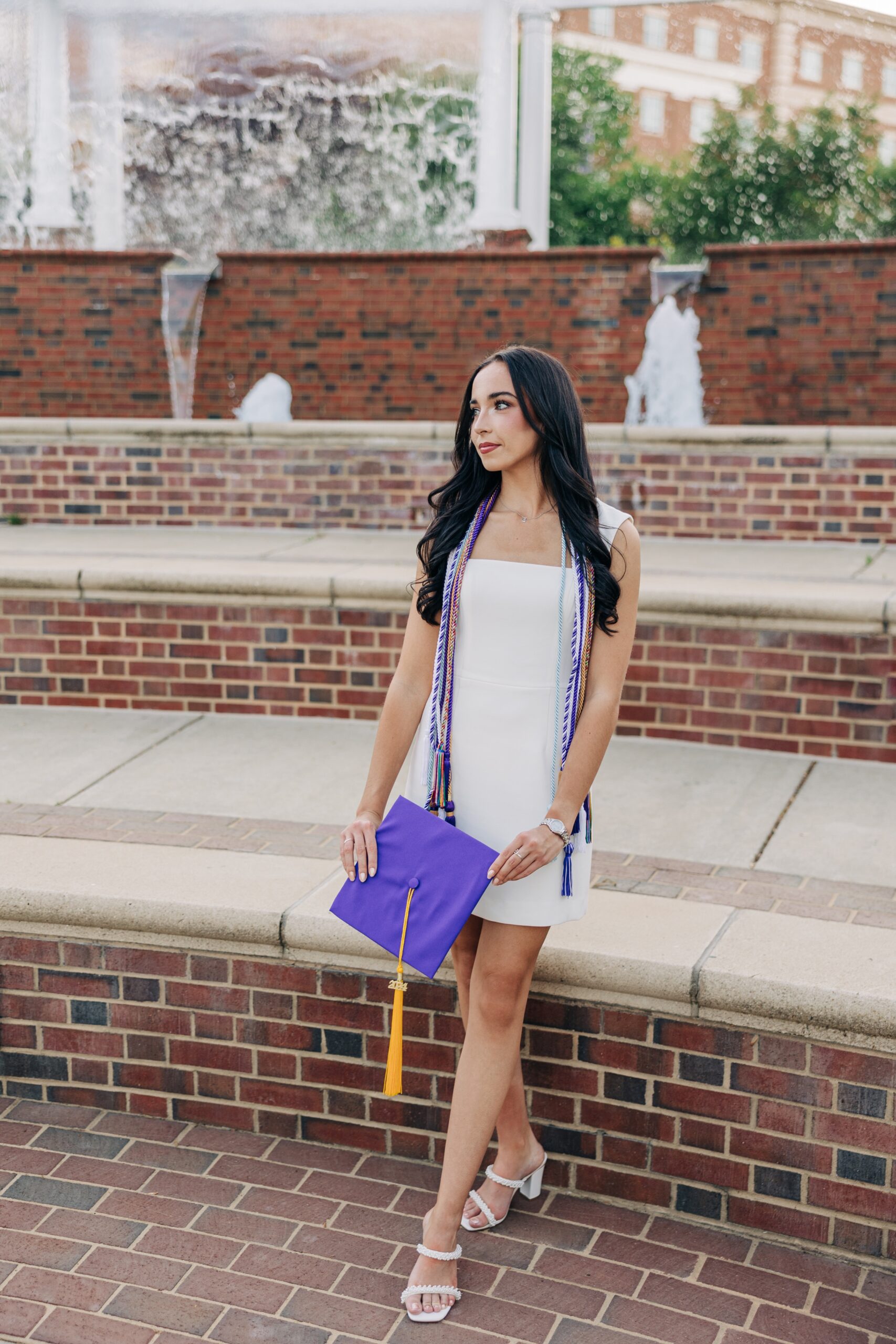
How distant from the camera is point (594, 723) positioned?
2.50 metres

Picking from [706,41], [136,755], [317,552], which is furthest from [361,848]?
[706,41]

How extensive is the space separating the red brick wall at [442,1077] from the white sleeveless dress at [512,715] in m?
0.52

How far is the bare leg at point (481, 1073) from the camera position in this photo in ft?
8.32

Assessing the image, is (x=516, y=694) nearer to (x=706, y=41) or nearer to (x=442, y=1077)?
(x=442, y=1077)

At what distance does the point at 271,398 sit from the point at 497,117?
16.2ft

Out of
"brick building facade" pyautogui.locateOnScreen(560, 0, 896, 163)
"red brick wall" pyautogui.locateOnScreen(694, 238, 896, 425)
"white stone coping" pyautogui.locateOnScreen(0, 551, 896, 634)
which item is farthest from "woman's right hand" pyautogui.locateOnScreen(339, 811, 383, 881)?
"brick building facade" pyautogui.locateOnScreen(560, 0, 896, 163)

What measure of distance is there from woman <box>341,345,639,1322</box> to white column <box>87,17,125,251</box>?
12501 millimetres

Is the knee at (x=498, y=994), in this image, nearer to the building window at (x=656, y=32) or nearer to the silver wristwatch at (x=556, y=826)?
the silver wristwatch at (x=556, y=826)

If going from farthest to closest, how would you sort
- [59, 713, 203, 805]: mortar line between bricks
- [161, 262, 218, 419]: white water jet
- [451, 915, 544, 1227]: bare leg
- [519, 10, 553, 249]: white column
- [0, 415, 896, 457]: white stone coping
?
[519, 10, 553, 249]: white column
[161, 262, 218, 419]: white water jet
[0, 415, 896, 457]: white stone coping
[59, 713, 203, 805]: mortar line between bricks
[451, 915, 544, 1227]: bare leg

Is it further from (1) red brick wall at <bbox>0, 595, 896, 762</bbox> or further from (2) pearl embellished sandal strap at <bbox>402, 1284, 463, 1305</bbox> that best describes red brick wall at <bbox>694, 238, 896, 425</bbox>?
(2) pearl embellished sandal strap at <bbox>402, 1284, 463, 1305</bbox>

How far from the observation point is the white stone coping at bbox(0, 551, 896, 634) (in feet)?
15.2

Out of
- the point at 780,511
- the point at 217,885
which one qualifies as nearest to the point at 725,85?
the point at 780,511

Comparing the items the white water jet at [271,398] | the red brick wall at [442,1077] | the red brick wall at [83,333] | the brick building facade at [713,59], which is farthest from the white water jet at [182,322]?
the brick building facade at [713,59]

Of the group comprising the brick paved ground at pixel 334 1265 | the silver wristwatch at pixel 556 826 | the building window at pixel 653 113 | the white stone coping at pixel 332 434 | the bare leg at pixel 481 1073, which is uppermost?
the building window at pixel 653 113
